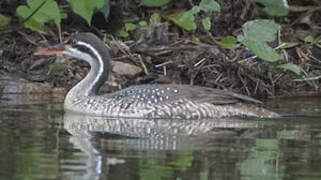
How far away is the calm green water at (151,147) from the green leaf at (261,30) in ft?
3.15

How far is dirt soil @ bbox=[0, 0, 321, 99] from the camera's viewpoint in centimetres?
1377

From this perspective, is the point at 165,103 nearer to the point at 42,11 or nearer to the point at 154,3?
the point at 42,11

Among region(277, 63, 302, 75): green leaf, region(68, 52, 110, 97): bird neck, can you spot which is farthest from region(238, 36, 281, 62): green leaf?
region(68, 52, 110, 97): bird neck

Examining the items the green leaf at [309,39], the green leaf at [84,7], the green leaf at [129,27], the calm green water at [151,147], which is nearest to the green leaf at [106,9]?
the green leaf at [129,27]

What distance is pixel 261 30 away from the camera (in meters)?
12.6

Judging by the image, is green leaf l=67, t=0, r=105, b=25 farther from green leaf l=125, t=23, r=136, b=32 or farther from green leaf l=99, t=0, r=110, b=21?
green leaf l=125, t=23, r=136, b=32

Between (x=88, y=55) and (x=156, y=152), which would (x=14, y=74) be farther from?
(x=156, y=152)

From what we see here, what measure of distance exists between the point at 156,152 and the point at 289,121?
2.97 m

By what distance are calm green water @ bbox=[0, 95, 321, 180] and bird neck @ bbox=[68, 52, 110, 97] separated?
0.49 metres

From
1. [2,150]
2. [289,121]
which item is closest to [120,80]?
[289,121]

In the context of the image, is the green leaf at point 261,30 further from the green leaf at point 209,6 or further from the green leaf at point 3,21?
the green leaf at point 3,21

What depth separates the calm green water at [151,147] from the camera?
7637mm

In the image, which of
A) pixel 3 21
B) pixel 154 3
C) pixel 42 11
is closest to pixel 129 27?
pixel 154 3

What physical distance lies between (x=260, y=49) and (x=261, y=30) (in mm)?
214
